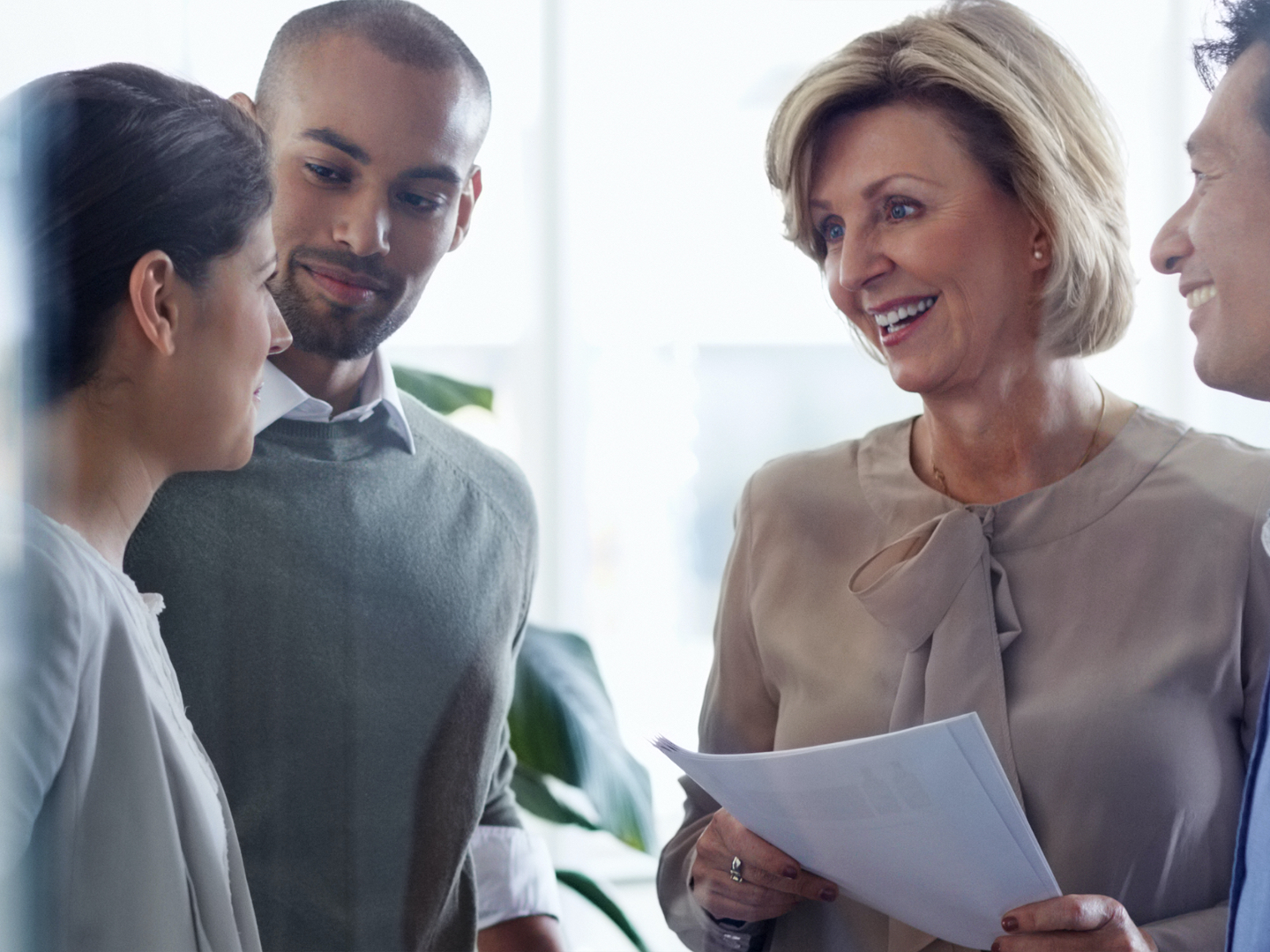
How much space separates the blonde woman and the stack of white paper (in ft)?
0.32

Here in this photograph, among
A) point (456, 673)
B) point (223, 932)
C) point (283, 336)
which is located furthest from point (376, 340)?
point (223, 932)

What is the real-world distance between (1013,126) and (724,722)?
57 centimetres

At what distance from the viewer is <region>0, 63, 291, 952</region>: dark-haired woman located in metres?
0.62

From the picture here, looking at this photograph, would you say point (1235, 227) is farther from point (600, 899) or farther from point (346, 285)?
point (600, 899)

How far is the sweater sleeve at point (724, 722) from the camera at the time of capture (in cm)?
102

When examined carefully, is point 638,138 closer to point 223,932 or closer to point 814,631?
point 814,631

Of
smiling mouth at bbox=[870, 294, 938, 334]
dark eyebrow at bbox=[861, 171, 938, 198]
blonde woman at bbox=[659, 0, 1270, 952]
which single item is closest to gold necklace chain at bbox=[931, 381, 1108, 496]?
blonde woman at bbox=[659, 0, 1270, 952]

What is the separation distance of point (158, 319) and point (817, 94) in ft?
1.92

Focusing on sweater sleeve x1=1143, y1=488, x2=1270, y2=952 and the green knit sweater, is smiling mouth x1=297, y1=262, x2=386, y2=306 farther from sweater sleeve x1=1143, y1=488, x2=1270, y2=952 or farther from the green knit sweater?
sweater sleeve x1=1143, y1=488, x2=1270, y2=952

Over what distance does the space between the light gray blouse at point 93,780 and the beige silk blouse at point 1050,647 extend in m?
0.51

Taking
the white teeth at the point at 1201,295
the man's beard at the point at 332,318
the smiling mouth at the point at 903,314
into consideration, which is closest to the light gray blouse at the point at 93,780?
the man's beard at the point at 332,318

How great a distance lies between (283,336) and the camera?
0.73 meters

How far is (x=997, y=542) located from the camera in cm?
97

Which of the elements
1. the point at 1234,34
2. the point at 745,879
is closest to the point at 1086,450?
the point at 1234,34
